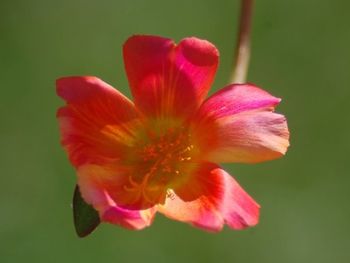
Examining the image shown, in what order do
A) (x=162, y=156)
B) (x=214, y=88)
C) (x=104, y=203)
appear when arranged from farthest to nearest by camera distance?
(x=214, y=88) → (x=162, y=156) → (x=104, y=203)

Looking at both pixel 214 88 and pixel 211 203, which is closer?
pixel 211 203

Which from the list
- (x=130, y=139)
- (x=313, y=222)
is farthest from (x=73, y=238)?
(x=130, y=139)

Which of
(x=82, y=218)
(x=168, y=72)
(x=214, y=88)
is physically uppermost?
(x=168, y=72)

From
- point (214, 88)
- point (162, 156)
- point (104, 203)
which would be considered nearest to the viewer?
point (104, 203)

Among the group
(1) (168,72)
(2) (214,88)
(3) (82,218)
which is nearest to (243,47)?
(1) (168,72)

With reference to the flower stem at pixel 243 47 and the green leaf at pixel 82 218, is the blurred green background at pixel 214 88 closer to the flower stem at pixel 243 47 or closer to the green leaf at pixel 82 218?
the flower stem at pixel 243 47

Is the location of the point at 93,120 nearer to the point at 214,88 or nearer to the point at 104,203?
the point at 104,203

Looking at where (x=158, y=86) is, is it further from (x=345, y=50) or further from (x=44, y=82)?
(x=345, y=50)

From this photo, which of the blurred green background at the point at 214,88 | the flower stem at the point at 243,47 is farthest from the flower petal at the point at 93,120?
the blurred green background at the point at 214,88
